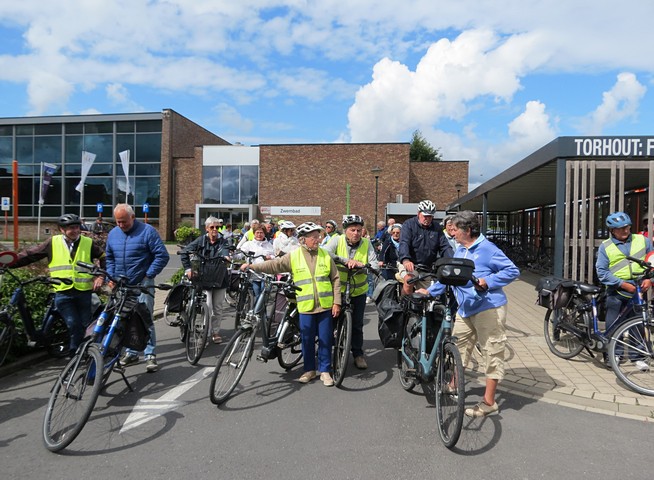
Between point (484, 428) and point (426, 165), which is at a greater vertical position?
point (426, 165)

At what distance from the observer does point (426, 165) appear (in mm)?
39750

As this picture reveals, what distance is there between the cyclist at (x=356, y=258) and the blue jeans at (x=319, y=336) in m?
0.67

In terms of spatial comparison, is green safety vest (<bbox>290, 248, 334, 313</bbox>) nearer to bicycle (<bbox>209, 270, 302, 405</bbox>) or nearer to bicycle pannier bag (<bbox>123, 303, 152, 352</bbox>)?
bicycle (<bbox>209, 270, 302, 405</bbox>)

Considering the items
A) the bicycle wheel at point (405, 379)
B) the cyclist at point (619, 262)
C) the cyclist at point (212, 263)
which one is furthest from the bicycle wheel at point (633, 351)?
the cyclist at point (212, 263)

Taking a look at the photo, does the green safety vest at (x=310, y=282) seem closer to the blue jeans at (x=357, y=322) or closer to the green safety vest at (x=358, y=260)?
the green safety vest at (x=358, y=260)

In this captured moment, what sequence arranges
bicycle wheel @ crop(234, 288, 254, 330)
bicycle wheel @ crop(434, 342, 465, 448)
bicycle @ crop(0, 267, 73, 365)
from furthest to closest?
bicycle wheel @ crop(234, 288, 254, 330) < bicycle @ crop(0, 267, 73, 365) < bicycle wheel @ crop(434, 342, 465, 448)

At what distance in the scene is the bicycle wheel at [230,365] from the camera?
414cm

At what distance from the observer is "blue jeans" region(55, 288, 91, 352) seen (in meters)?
5.01

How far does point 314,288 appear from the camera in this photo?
464 centimetres

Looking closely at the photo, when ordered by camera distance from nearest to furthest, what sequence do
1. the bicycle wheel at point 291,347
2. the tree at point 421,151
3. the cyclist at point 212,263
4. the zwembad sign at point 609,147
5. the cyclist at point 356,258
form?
the bicycle wheel at point 291,347 → the cyclist at point 356,258 → the cyclist at point 212,263 → the zwembad sign at point 609,147 → the tree at point 421,151

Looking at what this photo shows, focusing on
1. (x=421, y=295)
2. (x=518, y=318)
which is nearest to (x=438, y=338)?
(x=421, y=295)

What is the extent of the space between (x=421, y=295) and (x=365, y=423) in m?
1.17

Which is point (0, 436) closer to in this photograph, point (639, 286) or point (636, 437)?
point (636, 437)

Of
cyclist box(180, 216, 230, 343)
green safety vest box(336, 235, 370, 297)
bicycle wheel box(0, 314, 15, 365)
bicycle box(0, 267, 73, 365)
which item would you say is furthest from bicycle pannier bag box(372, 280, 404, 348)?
bicycle wheel box(0, 314, 15, 365)
